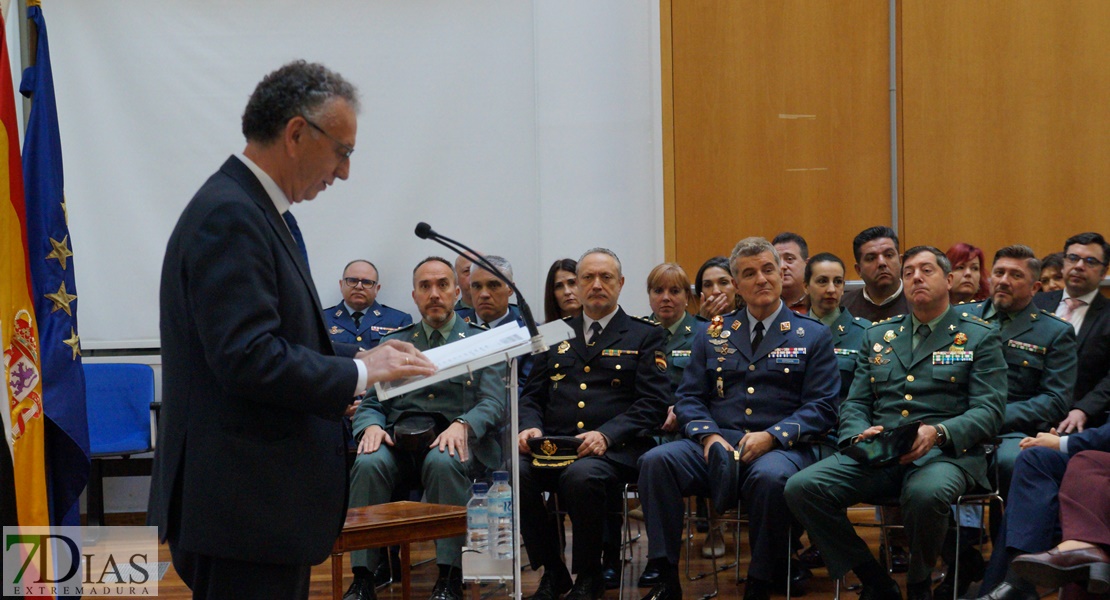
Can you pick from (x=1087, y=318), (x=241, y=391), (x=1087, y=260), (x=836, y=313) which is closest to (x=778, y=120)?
(x=836, y=313)

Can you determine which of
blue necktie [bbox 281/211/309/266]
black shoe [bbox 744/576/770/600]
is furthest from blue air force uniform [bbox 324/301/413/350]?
blue necktie [bbox 281/211/309/266]

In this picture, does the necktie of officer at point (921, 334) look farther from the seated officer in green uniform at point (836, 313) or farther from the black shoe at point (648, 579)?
the black shoe at point (648, 579)

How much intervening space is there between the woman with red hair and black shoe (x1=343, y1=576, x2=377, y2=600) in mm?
3107

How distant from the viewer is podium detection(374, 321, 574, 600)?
1908 mm

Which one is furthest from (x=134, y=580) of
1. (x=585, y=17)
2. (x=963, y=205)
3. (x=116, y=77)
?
(x=963, y=205)

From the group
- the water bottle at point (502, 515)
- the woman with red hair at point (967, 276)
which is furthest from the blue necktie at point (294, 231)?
the woman with red hair at point (967, 276)

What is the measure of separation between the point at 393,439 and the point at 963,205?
341 centimetres

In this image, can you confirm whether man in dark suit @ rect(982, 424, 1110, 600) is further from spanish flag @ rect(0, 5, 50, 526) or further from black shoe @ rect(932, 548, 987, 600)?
spanish flag @ rect(0, 5, 50, 526)

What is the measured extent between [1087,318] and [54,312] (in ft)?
12.9

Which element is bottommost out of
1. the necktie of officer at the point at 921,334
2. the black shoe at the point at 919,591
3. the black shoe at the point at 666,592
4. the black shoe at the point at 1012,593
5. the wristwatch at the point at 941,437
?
the black shoe at the point at 666,592

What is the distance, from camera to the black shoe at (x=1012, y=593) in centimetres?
318

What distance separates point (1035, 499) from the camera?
3.31 metres

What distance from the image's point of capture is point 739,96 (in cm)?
571

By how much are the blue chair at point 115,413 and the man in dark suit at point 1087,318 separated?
4.30m
